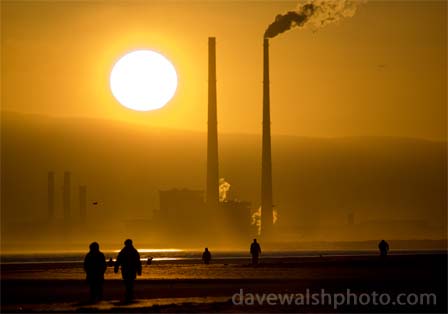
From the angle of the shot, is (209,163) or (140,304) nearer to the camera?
(140,304)

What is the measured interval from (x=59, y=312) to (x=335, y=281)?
14211 millimetres

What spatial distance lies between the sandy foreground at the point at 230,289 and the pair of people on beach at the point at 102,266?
44cm

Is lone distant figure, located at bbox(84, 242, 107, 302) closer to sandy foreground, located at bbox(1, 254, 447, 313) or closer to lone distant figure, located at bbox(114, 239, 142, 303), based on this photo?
lone distant figure, located at bbox(114, 239, 142, 303)

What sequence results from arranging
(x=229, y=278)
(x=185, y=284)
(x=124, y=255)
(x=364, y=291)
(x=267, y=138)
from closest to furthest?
1. (x=124, y=255)
2. (x=364, y=291)
3. (x=185, y=284)
4. (x=229, y=278)
5. (x=267, y=138)

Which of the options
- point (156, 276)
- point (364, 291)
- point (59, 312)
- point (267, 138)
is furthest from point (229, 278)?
point (267, 138)

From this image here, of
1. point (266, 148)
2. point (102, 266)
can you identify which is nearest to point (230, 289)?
point (102, 266)

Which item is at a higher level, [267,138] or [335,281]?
[267,138]

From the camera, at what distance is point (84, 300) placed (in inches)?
1233

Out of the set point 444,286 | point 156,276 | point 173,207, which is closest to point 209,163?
point 173,207

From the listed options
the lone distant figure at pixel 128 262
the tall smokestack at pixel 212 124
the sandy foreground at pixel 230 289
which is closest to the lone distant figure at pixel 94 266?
the lone distant figure at pixel 128 262

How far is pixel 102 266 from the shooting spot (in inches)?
1193

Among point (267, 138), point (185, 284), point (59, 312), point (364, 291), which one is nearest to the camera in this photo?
point (59, 312)

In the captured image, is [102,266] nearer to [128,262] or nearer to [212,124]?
[128,262]

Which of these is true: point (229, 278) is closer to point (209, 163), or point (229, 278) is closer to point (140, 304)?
point (140, 304)
